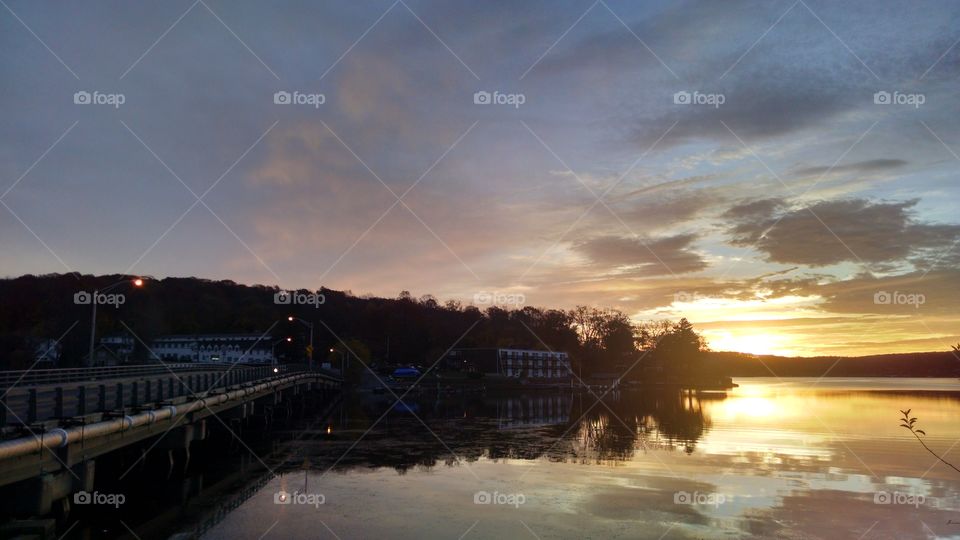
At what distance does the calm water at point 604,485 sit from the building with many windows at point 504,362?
10405 cm

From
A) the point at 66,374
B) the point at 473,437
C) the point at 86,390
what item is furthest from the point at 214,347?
the point at 86,390

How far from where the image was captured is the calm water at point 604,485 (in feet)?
69.7

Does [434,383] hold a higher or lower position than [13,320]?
lower

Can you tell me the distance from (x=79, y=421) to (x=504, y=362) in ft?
463

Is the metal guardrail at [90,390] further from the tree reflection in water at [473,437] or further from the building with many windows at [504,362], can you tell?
the building with many windows at [504,362]

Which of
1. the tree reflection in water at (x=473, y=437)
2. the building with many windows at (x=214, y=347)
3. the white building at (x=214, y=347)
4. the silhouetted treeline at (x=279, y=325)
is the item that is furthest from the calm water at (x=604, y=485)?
the white building at (x=214, y=347)

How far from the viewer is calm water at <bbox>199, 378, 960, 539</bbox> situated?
21234 millimetres

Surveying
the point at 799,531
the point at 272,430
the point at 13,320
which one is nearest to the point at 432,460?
the point at 799,531

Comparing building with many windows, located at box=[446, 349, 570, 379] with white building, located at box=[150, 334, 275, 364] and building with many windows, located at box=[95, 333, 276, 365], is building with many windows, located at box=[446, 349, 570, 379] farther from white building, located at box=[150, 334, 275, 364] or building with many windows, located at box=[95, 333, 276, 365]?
white building, located at box=[150, 334, 275, 364]

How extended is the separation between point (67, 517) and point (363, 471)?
12.8 metres

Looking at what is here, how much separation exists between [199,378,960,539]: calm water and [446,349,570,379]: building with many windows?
104050 millimetres

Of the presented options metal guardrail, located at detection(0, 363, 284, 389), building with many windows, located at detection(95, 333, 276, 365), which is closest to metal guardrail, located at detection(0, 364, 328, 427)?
metal guardrail, located at detection(0, 363, 284, 389)

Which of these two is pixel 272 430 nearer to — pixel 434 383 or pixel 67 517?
pixel 67 517

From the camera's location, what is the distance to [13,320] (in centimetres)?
12462
